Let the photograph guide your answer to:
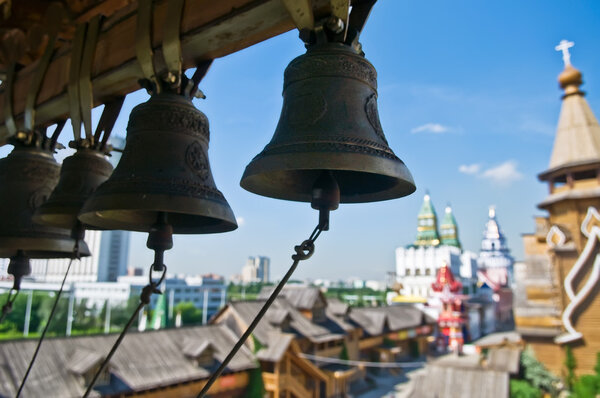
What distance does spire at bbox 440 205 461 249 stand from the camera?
48.7 metres

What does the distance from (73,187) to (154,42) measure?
1019mm

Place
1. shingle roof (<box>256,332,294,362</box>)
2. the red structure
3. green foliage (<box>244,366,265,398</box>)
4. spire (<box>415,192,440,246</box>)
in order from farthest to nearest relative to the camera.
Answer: spire (<box>415,192,440,246</box>) → the red structure → shingle roof (<box>256,332,294,362</box>) → green foliage (<box>244,366,265,398</box>)

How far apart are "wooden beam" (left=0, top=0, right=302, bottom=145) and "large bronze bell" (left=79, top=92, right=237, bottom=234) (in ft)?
0.72

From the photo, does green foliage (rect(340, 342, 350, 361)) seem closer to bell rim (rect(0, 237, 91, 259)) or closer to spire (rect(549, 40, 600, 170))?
spire (rect(549, 40, 600, 170))

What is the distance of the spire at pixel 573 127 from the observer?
1490 centimetres

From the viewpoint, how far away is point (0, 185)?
2.72m

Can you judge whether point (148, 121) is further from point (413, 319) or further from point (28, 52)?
point (413, 319)

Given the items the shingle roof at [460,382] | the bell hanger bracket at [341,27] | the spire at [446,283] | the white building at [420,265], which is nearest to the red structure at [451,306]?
the spire at [446,283]

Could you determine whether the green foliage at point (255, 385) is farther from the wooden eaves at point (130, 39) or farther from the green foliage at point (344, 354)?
the wooden eaves at point (130, 39)

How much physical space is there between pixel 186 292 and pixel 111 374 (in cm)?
4402

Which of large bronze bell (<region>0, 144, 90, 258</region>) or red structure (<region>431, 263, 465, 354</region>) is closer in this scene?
large bronze bell (<region>0, 144, 90, 258</region>)

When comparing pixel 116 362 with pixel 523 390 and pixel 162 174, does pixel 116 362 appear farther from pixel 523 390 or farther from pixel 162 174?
pixel 162 174

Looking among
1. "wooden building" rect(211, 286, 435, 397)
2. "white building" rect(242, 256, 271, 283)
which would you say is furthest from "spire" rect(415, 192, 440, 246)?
"white building" rect(242, 256, 271, 283)

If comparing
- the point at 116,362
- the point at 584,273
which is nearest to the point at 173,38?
the point at 116,362
